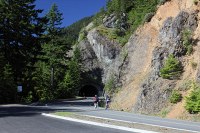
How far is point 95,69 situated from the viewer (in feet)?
311

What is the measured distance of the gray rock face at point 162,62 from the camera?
3438 cm

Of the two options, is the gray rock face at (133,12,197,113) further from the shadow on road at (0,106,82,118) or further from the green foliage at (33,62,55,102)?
the green foliage at (33,62,55,102)

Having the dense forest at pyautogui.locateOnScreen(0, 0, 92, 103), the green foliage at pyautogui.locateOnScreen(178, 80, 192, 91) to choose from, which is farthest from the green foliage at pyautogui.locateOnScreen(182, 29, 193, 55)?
the dense forest at pyautogui.locateOnScreen(0, 0, 92, 103)

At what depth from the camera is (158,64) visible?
38344 millimetres

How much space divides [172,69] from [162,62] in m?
2.85

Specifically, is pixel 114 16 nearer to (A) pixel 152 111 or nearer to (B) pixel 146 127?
(A) pixel 152 111

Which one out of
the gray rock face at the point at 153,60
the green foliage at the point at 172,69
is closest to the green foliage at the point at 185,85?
the gray rock face at the point at 153,60

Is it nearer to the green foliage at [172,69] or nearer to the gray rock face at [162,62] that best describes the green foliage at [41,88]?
the gray rock face at [162,62]

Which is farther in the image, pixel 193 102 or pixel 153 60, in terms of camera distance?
pixel 153 60

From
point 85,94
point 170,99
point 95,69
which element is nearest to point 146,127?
point 170,99

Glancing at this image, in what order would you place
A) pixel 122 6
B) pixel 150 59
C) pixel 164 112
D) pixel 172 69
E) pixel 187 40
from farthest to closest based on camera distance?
pixel 122 6 < pixel 150 59 < pixel 187 40 < pixel 172 69 < pixel 164 112

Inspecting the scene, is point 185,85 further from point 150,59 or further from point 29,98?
point 29,98

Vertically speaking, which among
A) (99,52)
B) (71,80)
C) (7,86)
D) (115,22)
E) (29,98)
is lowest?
(29,98)

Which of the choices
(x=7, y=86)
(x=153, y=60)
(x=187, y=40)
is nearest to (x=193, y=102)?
(x=187, y=40)
